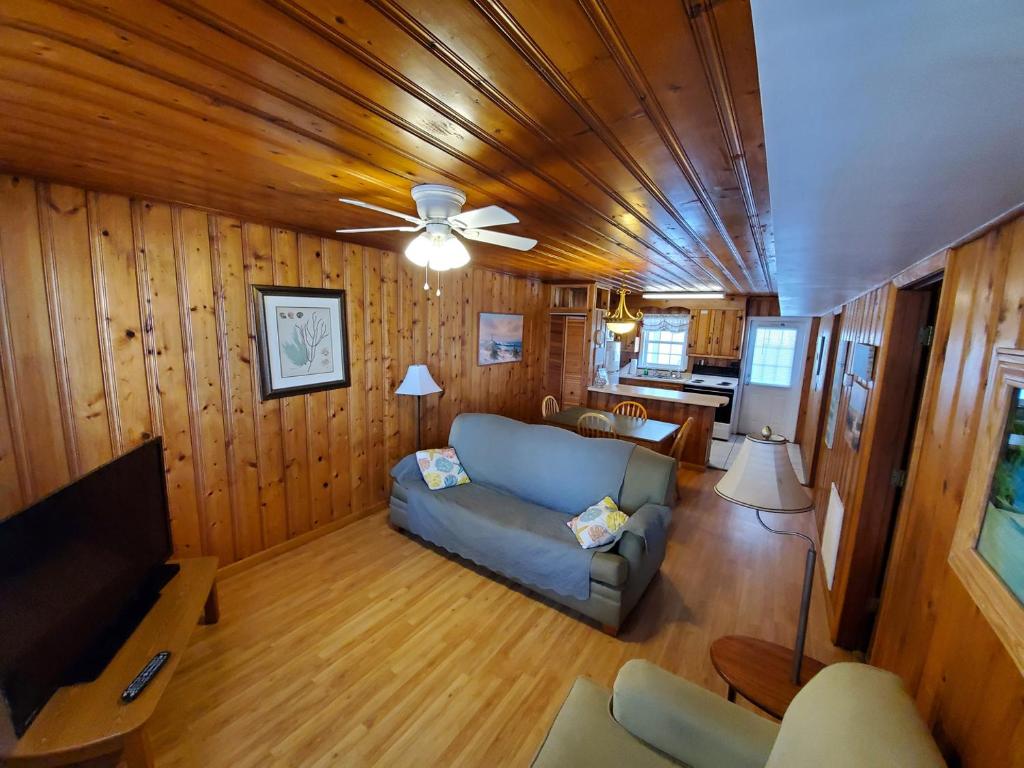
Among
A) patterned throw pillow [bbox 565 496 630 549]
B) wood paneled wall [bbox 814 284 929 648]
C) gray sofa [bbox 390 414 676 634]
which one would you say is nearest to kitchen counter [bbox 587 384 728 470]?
gray sofa [bbox 390 414 676 634]

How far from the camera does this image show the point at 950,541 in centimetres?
118

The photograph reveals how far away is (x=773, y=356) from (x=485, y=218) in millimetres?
6600

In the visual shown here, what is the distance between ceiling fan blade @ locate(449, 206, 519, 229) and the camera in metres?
1.53

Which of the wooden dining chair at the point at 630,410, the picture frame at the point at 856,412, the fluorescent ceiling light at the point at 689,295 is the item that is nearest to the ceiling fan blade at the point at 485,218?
the picture frame at the point at 856,412

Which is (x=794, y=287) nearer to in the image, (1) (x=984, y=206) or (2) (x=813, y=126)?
(1) (x=984, y=206)

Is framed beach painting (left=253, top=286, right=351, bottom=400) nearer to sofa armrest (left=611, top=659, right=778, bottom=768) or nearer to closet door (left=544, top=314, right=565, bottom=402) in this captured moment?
sofa armrest (left=611, top=659, right=778, bottom=768)

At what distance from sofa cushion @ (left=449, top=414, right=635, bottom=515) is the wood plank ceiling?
5.22 feet

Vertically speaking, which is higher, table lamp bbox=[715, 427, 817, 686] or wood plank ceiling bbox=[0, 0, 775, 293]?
wood plank ceiling bbox=[0, 0, 775, 293]

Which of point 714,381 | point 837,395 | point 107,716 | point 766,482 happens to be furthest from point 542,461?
point 714,381

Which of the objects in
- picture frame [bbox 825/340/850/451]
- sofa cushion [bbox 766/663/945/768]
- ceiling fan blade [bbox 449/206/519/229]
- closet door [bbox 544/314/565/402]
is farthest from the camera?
closet door [bbox 544/314/565/402]

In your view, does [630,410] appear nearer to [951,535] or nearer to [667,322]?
[667,322]

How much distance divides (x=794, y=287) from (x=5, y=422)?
15.4 ft

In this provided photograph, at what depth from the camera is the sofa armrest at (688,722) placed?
1188 mm

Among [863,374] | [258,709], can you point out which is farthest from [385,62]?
[863,374]
